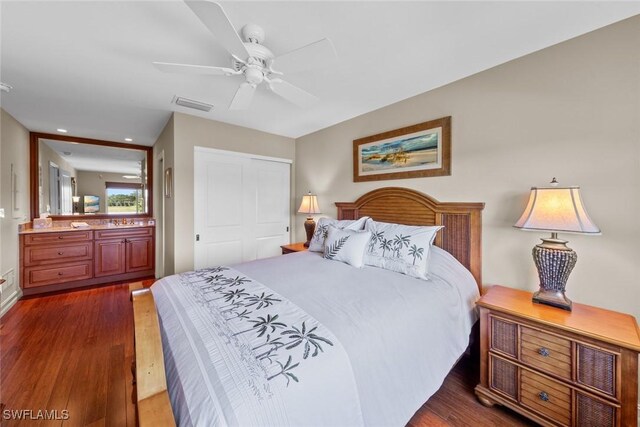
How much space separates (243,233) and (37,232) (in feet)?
8.88

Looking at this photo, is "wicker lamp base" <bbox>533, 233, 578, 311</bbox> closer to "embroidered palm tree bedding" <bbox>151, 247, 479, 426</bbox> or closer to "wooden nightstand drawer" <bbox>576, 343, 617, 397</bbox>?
"wooden nightstand drawer" <bbox>576, 343, 617, 397</bbox>

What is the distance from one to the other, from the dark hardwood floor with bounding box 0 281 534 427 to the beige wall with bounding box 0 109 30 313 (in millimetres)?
414

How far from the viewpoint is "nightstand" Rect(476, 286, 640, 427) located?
1203 mm

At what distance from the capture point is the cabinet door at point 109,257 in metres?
3.81

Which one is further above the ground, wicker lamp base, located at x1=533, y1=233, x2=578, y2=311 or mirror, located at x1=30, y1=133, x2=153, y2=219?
mirror, located at x1=30, y1=133, x2=153, y2=219

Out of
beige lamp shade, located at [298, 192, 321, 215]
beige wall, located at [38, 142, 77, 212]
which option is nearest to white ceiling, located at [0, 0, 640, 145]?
beige lamp shade, located at [298, 192, 321, 215]

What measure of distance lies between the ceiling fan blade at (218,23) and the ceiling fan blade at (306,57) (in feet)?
0.76

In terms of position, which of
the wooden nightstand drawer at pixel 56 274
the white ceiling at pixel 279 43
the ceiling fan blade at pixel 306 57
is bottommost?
the wooden nightstand drawer at pixel 56 274

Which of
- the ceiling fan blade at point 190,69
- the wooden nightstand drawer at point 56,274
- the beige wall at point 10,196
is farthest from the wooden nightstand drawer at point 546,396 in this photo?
the wooden nightstand drawer at point 56,274

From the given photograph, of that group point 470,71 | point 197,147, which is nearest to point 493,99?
point 470,71

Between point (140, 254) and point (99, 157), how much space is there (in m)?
1.92

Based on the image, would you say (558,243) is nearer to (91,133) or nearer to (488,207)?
(488,207)

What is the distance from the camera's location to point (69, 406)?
160 centimetres

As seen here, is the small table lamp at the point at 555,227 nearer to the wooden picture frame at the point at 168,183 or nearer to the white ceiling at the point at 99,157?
the wooden picture frame at the point at 168,183
